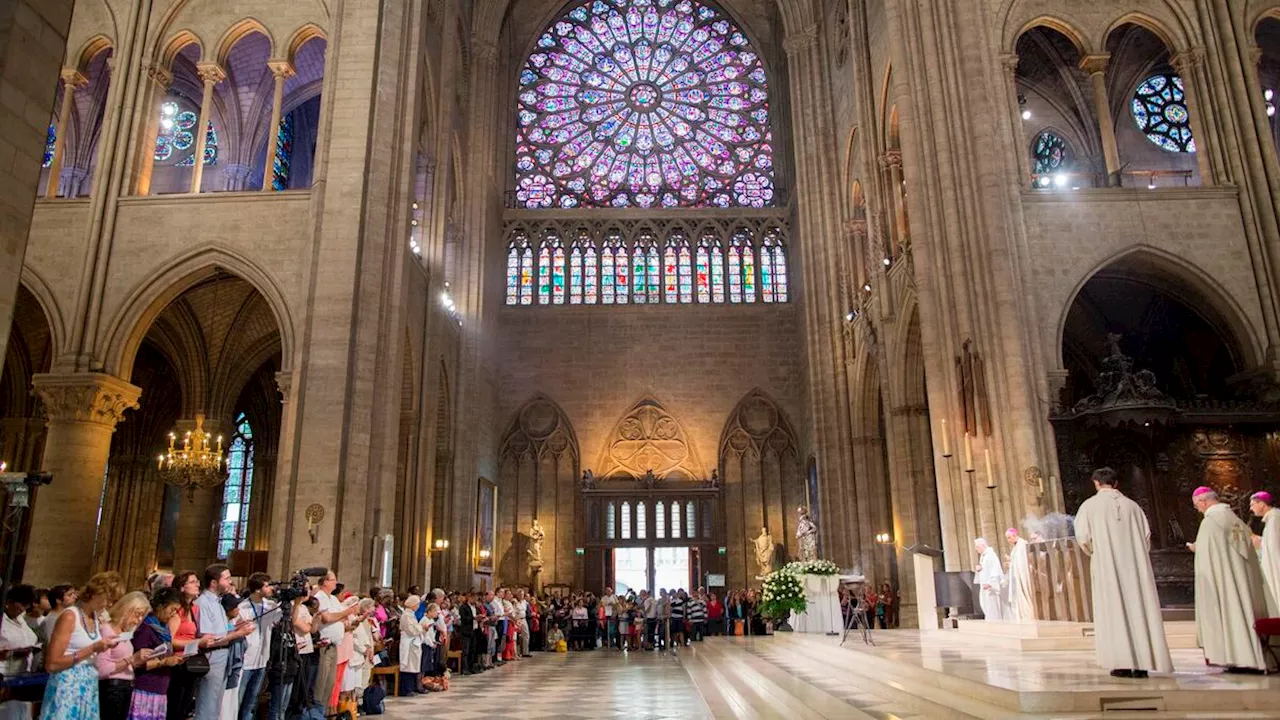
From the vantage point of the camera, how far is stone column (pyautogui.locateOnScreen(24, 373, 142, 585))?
1370 centimetres

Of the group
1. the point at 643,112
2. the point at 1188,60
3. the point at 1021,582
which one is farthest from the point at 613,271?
the point at 1021,582

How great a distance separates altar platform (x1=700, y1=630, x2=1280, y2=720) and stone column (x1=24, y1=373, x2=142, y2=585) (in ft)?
37.0

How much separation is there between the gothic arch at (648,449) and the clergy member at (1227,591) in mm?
20671

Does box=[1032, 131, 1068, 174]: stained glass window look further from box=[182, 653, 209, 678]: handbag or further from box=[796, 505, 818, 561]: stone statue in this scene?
box=[182, 653, 209, 678]: handbag

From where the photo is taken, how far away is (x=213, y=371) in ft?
64.5

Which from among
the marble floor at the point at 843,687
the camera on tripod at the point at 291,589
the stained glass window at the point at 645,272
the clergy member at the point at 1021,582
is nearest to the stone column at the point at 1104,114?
the clergy member at the point at 1021,582

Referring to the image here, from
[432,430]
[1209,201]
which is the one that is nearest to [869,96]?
[1209,201]

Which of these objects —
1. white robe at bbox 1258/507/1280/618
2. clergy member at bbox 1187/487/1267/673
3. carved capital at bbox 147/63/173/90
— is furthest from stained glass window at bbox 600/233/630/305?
clergy member at bbox 1187/487/1267/673

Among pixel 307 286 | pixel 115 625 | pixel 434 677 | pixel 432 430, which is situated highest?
pixel 307 286

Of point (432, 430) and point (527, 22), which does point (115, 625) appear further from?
point (527, 22)

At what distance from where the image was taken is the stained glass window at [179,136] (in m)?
20.8

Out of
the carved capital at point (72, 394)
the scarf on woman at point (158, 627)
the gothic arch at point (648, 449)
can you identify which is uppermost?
the gothic arch at point (648, 449)

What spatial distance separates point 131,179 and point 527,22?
17.8 m

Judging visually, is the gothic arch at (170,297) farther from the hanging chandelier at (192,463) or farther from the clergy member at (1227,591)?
the clergy member at (1227,591)
